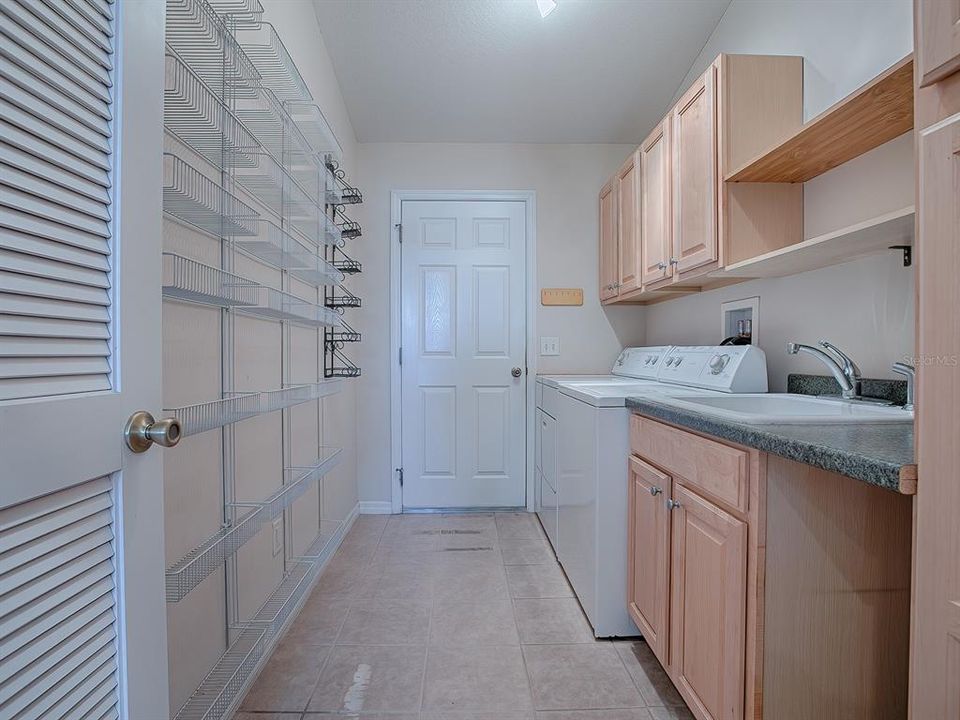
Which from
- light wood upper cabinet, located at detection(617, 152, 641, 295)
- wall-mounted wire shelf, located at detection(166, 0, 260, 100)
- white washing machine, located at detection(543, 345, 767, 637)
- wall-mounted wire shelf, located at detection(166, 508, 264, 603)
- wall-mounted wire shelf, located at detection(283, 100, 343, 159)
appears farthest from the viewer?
light wood upper cabinet, located at detection(617, 152, 641, 295)

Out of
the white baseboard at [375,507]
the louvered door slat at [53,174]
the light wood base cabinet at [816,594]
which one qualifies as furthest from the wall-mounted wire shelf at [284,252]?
the white baseboard at [375,507]

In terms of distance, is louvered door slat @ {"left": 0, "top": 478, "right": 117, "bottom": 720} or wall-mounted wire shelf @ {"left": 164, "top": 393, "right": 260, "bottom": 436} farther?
wall-mounted wire shelf @ {"left": 164, "top": 393, "right": 260, "bottom": 436}

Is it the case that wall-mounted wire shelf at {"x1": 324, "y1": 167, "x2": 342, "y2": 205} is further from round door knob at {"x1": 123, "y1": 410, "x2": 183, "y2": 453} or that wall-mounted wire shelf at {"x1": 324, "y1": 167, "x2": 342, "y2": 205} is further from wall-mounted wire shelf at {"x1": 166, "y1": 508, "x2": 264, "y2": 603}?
round door knob at {"x1": 123, "y1": 410, "x2": 183, "y2": 453}

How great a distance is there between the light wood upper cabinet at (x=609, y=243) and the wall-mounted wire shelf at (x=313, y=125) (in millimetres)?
1643

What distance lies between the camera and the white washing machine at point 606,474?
190 cm

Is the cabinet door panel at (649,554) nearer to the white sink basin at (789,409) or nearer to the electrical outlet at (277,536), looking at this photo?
the white sink basin at (789,409)

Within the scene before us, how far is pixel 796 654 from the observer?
1116 mm

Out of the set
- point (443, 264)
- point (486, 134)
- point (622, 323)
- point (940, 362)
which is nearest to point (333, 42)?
point (486, 134)

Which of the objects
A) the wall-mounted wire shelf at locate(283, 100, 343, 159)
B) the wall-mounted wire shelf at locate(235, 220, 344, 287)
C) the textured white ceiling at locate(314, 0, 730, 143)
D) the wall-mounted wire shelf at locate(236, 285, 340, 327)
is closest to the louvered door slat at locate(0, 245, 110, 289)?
the wall-mounted wire shelf at locate(236, 285, 340, 327)

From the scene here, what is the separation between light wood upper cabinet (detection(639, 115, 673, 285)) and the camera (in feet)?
7.54

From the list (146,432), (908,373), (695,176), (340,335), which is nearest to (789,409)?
(908,373)

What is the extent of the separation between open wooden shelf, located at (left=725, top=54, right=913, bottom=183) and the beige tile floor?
1.69 m

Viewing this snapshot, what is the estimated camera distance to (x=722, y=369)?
2.10 metres

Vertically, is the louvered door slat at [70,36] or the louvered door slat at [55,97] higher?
the louvered door slat at [70,36]
